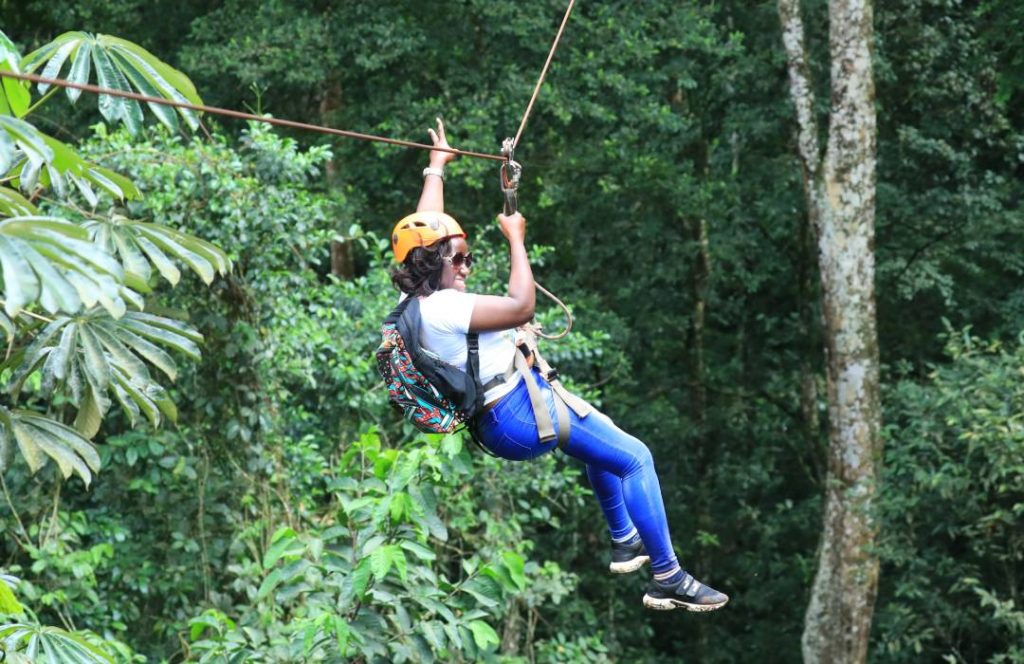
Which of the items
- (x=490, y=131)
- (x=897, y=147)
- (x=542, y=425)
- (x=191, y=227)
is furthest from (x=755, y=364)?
(x=542, y=425)

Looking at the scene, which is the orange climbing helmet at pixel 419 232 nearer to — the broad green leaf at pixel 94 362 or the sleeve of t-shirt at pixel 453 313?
the sleeve of t-shirt at pixel 453 313

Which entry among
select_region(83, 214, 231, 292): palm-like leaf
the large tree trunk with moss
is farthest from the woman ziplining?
the large tree trunk with moss

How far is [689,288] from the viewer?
1412 centimetres

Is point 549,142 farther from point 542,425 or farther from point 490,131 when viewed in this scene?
point 542,425

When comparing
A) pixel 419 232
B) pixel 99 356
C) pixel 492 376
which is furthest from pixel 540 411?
pixel 99 356

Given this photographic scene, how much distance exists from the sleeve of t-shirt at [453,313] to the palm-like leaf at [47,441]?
1208mm

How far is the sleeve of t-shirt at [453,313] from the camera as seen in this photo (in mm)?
4082

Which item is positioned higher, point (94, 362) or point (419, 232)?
point (419, 232)

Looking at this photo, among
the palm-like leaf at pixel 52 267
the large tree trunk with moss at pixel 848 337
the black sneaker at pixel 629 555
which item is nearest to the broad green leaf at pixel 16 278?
the palm-like leaf at pixel 52 267

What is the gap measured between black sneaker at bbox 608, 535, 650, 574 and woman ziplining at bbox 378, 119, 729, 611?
0.06 metres

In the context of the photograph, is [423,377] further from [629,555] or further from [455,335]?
[629,555]

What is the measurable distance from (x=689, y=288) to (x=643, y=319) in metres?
0.69

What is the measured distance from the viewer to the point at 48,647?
4.56 metres

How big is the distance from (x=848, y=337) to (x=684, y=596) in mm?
6040
